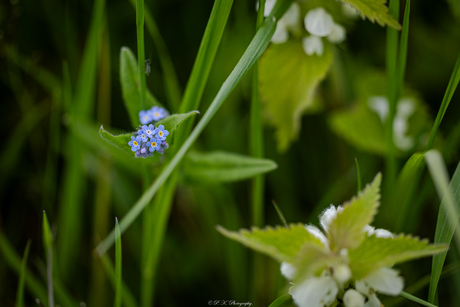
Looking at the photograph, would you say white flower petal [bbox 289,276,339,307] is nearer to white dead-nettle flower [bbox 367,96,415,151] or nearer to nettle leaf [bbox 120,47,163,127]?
nettle leaf [bbox 120,47,163,127]

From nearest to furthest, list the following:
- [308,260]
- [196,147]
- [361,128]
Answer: [308,260] < [361,128] < [196,147]

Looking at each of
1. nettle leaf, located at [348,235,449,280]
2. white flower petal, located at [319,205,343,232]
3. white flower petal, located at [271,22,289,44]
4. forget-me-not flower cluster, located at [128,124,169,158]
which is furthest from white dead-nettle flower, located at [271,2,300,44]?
nettle leaf, located at [348,235,449,280]

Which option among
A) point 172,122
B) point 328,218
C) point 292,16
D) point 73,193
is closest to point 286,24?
point 292,16

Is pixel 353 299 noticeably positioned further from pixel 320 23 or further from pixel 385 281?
pixel 320 23

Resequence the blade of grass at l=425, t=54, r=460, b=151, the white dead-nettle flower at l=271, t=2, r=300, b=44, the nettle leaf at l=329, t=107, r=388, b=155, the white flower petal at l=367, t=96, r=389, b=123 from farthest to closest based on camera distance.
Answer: the white flower petal at l=367, t=96, r=389, b=123 → the nettle leaf at l=329, t=107, r=388, b=155 → the white dead-nettle flower at l=271, t=2, r=300, b=44 → the blade of grass at l=425, t=54, r=460, b=151

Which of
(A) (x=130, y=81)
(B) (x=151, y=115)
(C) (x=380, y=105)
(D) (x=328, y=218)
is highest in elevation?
(A) (x=130, y=81)

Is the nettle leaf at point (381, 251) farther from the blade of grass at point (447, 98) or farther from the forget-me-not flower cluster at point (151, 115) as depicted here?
the forget-me-not flower cluster at point (151, 115)

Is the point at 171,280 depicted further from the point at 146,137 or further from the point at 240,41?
the point at 240,41
